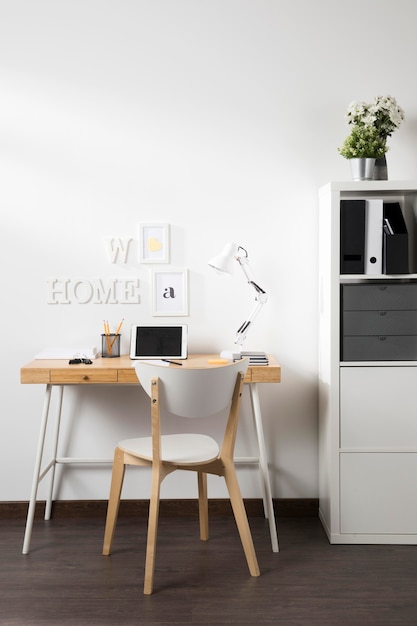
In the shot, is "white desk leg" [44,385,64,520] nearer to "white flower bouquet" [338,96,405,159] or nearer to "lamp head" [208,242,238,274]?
"lamp head" [208,242,238,274]

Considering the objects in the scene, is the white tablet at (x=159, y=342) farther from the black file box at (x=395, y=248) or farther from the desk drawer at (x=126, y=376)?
the black file box at (x=395, y=248)

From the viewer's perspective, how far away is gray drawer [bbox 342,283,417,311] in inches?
116

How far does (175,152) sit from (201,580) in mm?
1954

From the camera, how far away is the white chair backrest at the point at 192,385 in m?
2.53

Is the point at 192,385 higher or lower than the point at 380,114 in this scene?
A: lower

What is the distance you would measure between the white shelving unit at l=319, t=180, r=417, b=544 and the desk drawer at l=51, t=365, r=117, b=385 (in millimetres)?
975

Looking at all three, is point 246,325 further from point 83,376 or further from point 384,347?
point 83,376

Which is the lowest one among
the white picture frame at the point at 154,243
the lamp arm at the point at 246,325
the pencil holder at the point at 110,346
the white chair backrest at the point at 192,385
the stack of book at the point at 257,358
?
the white chair backrest at the point at 192,385

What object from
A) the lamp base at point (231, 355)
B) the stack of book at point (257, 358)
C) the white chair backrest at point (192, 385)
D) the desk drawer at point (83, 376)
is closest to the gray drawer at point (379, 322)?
the stack of book at point (257, 358)

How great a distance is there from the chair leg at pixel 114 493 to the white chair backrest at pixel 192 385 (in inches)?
14.9

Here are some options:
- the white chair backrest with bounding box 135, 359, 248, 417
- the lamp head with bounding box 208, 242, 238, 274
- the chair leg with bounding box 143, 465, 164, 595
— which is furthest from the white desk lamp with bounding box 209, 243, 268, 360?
the chair leg with bounding box 143, 465, 164, 595

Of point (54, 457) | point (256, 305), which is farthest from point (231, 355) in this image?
point (54, 457)

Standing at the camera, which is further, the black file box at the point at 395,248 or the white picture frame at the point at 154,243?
the white picture frame at the point at 154,243

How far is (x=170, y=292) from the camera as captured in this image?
3.35 m
